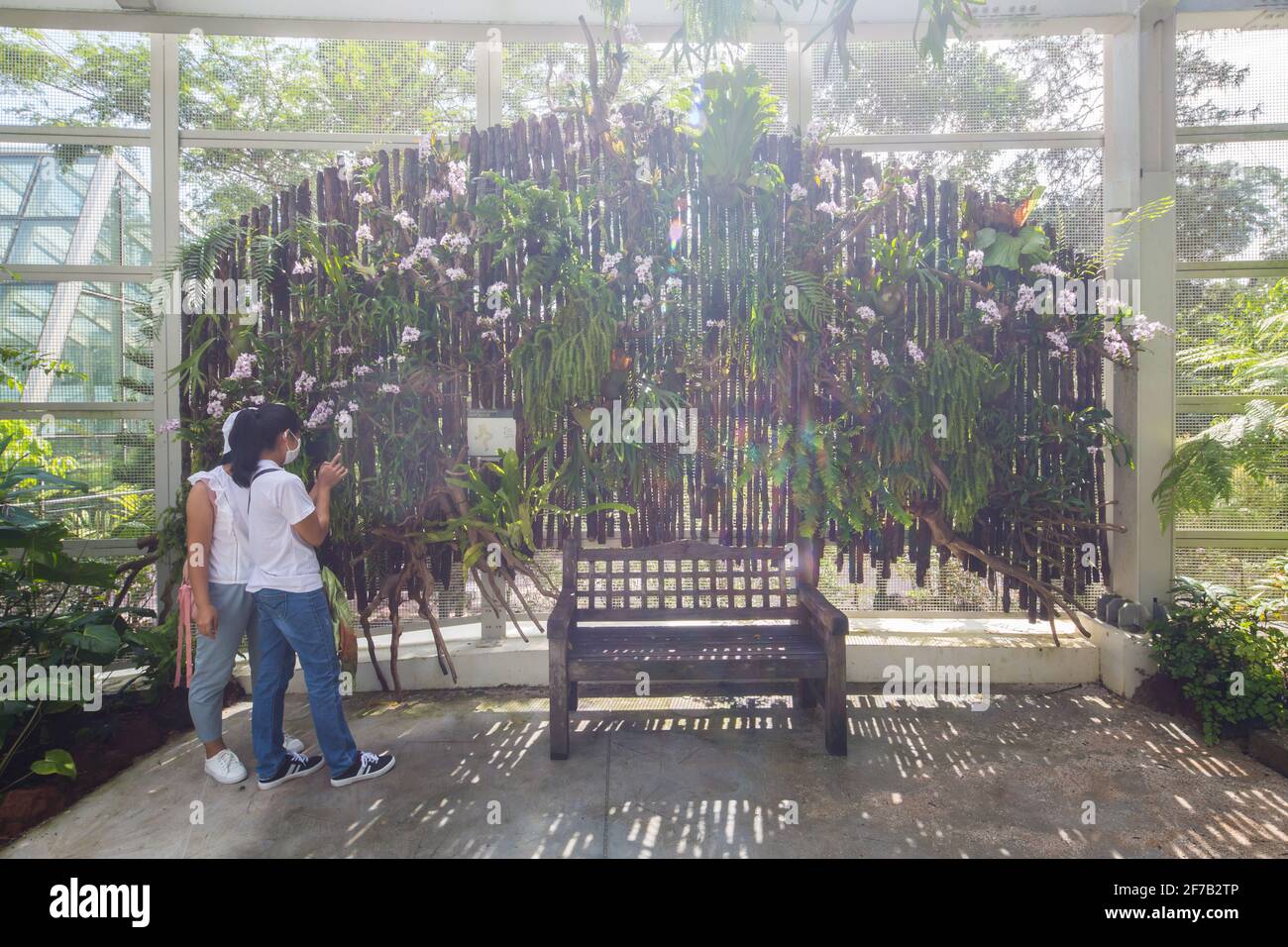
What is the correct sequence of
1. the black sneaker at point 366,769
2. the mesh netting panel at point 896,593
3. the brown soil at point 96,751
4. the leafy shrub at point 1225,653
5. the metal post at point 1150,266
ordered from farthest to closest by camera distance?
the mesh netting panel at point 896,593 → the metal post at point 1150,266 → the leafy shrub at point 1225,653 → the black sneaker at point 366,769 → the brown soil at point 96,751

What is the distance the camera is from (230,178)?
4.73 metres

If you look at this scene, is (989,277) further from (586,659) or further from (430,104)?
(430,104)

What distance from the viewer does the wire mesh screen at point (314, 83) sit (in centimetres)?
468

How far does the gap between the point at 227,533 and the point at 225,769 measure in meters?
1.17

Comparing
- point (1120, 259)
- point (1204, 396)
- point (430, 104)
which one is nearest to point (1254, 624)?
point (1204, 396)

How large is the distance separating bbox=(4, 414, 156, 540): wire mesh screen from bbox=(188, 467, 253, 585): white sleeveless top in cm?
175

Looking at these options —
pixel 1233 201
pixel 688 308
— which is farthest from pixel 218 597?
pixel 1233 201

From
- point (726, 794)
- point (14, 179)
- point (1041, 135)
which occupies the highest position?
point (1041, 135)

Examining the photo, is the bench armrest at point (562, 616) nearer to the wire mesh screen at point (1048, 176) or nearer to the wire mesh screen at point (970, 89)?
the wire mesh screen at point (1048, 176)

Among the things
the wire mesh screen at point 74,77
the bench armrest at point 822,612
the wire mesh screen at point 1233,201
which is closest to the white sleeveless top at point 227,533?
the bench armrest at point 822,612

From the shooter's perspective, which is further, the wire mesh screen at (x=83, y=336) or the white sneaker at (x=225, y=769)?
the wire mesh screen at (x=83, y=336)

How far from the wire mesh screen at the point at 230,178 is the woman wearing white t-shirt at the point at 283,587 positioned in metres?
2.31

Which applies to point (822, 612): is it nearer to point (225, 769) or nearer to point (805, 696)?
point (805, 696)
